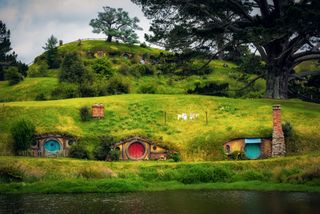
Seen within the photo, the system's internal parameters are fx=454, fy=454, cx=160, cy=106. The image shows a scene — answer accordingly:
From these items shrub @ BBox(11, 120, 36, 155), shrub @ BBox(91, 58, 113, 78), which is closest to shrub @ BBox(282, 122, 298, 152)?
shrub @ BBox(11, 120, 36, 155)

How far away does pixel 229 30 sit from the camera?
5612cm

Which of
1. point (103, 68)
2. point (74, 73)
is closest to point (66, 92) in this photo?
point (74, 73)

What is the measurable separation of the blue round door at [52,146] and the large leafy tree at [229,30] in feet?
60.6

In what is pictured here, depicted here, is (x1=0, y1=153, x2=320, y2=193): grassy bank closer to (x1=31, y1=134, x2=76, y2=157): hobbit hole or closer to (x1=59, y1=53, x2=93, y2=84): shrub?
(x1=31, y1=134, x2=76, y2=157): hobbit hole

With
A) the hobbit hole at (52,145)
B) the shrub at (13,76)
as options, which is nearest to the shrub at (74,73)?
the shrub at (13,76)

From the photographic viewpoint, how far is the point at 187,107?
56000 mm

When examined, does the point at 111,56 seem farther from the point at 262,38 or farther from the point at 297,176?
the point at 297,176

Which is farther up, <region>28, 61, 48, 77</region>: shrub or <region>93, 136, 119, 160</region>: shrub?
<region>28, 61, 48, 77</region>: shrub

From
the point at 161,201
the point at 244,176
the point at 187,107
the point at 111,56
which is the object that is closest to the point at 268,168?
the point at 244,176

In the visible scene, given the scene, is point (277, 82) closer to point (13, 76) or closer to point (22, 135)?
point (22, 135)

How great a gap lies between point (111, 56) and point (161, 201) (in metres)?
84.8

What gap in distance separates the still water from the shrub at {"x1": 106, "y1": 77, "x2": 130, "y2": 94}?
40.1m

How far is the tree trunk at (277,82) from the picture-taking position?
193 ft

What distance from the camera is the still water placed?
2639 cm
